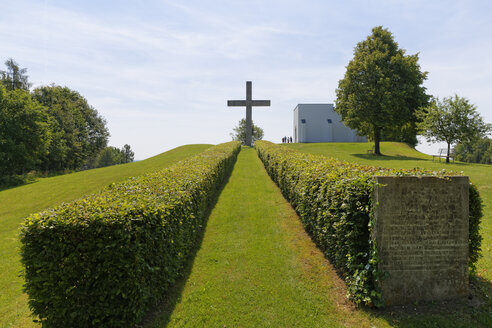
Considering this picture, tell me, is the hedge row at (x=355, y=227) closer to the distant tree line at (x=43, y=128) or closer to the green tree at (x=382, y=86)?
the green tree at (x=382, y=86)

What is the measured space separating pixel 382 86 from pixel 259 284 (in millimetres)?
26542

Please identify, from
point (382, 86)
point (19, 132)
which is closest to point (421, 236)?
point (382, 86)

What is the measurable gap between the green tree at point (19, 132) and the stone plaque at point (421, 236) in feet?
89.7

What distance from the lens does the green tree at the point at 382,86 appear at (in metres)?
25.7

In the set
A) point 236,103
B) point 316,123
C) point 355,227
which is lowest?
point 355,227

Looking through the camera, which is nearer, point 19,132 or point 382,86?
point 19,132

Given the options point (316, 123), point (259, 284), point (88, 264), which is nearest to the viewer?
point (88, 264)

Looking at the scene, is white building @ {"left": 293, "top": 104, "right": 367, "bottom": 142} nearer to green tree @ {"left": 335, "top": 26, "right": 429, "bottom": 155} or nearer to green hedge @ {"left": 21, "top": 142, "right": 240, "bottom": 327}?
green tree @ {"left": 335, "top": 26, "right": 429, "bottom": 155}

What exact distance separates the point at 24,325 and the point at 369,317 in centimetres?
541

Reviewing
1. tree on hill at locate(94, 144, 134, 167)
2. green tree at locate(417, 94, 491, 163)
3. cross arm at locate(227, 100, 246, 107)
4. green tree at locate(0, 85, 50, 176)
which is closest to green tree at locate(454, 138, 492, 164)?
green tree at locate(417, 94, 491, 163)

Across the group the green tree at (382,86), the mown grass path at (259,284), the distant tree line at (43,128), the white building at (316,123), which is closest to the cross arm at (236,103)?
the green tree at (382,86)

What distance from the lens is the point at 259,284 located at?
4.82 m

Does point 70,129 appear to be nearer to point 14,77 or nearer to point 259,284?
point 14,77

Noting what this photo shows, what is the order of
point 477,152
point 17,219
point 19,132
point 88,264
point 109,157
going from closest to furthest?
1. point 88,264
2. point 17,219
3. point 19,132
4. point 477,152
5. point 109,157
